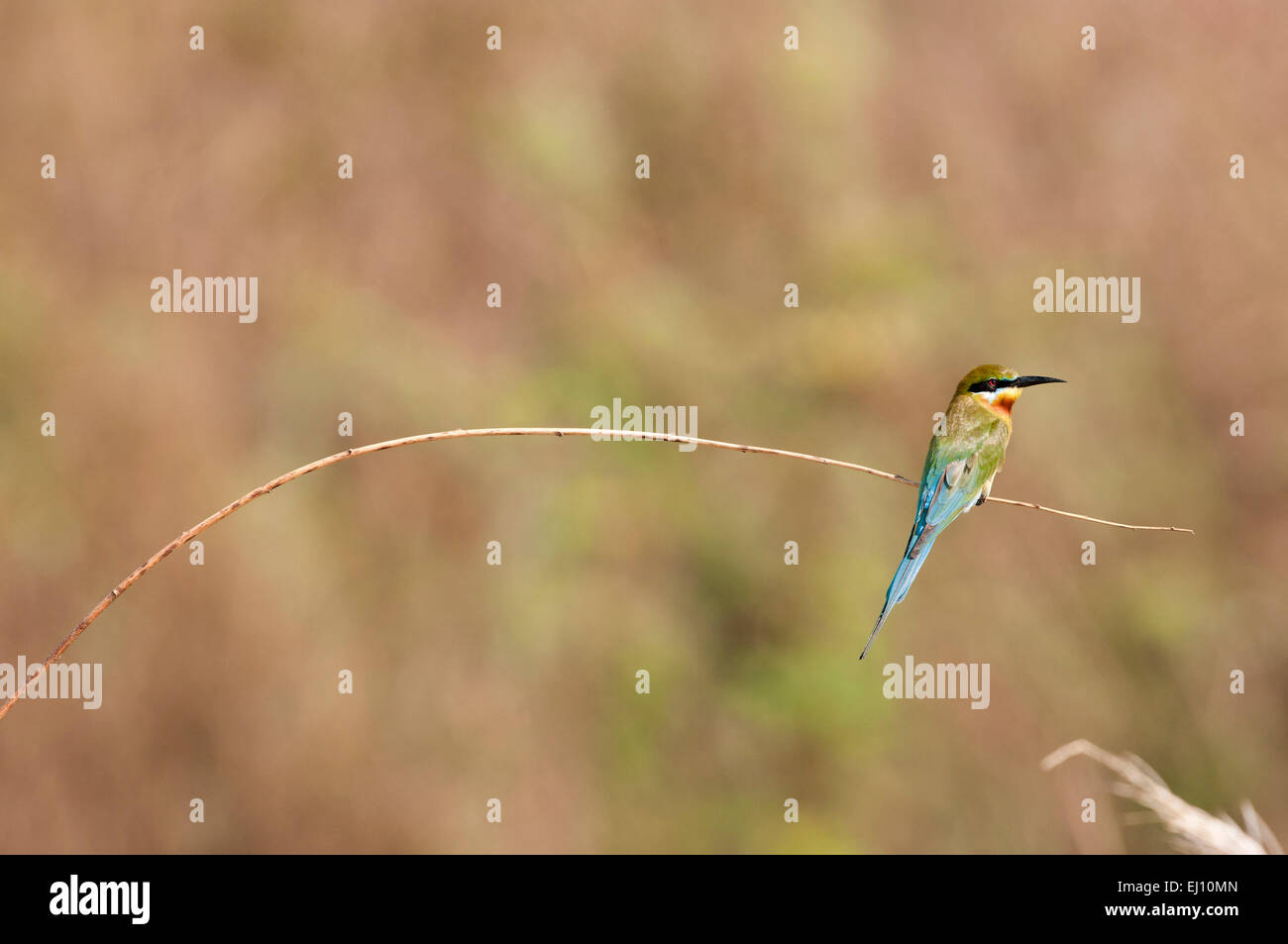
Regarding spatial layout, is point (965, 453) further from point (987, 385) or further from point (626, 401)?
point (626, 401)

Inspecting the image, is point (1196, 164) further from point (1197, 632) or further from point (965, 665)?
point (965, 665)

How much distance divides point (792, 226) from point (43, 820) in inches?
178

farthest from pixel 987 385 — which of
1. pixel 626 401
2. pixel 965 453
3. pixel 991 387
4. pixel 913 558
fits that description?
pixel 626 401

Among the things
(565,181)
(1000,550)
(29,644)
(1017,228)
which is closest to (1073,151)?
(1017,228)

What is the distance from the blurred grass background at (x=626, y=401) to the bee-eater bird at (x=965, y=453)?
267cm

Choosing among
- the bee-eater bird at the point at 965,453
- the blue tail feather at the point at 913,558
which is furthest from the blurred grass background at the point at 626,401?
the blue tail feather at the point at 913,558

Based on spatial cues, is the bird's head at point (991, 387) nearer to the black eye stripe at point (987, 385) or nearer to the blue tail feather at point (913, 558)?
the black eye stripe at point (987, 385)

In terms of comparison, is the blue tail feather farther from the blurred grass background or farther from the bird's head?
the blurred grass background

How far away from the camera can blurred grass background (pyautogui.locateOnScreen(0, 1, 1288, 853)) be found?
4.67 metres

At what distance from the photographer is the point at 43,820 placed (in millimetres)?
4258

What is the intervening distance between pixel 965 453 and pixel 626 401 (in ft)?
10.0

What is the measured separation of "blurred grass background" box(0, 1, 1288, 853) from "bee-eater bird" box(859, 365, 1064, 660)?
2.67 meters

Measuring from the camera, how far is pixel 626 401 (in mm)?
5789

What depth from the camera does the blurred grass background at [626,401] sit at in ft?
15.3
